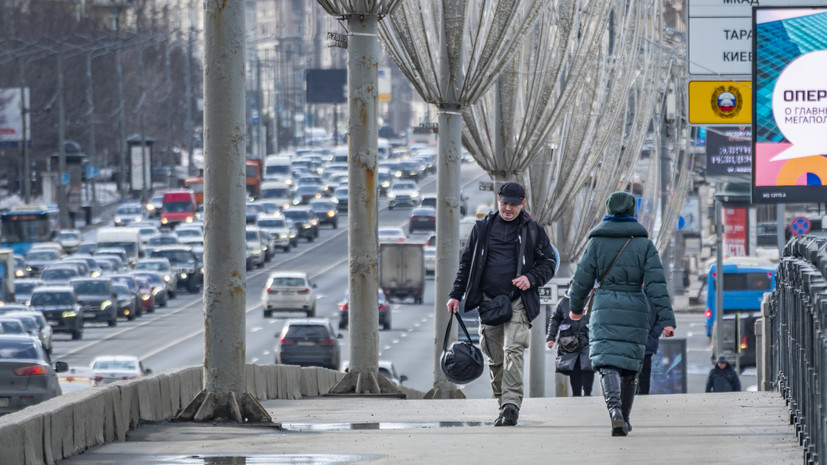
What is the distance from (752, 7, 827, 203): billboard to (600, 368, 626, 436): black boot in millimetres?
7228

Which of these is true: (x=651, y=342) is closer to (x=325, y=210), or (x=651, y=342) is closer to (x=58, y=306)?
(x=58, y=306)

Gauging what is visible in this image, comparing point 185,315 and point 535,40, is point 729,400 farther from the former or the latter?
point 185,315

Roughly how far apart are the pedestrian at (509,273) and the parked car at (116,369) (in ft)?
72.8

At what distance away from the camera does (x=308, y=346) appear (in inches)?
1617

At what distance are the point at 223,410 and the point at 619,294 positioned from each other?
281cm

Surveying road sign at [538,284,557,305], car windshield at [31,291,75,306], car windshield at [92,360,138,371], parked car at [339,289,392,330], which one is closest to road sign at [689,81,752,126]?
road sign at [538,284,557,305]

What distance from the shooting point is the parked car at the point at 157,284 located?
207 feet

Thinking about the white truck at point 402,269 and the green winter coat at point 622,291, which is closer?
the green winter coat at point 622,291

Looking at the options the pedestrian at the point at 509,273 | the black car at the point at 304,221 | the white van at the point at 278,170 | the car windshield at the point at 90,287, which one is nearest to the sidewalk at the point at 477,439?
the pedestrian at the point at 509,273

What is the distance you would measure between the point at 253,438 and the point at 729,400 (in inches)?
218

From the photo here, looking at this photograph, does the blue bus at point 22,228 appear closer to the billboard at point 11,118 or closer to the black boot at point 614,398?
the billboard at point 11,118

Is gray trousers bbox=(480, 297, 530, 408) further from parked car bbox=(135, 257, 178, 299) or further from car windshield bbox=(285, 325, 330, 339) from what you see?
parked car bbox=(135, 257, 178, 299)

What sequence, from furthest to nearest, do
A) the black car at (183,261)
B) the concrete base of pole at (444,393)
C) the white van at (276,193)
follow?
1. the white van at (276,193)
2. the black car at (183,261)
3. the concrete base of pole at (444,393)


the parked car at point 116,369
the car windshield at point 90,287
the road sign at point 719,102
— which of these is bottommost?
the car windshield at point 90,287
